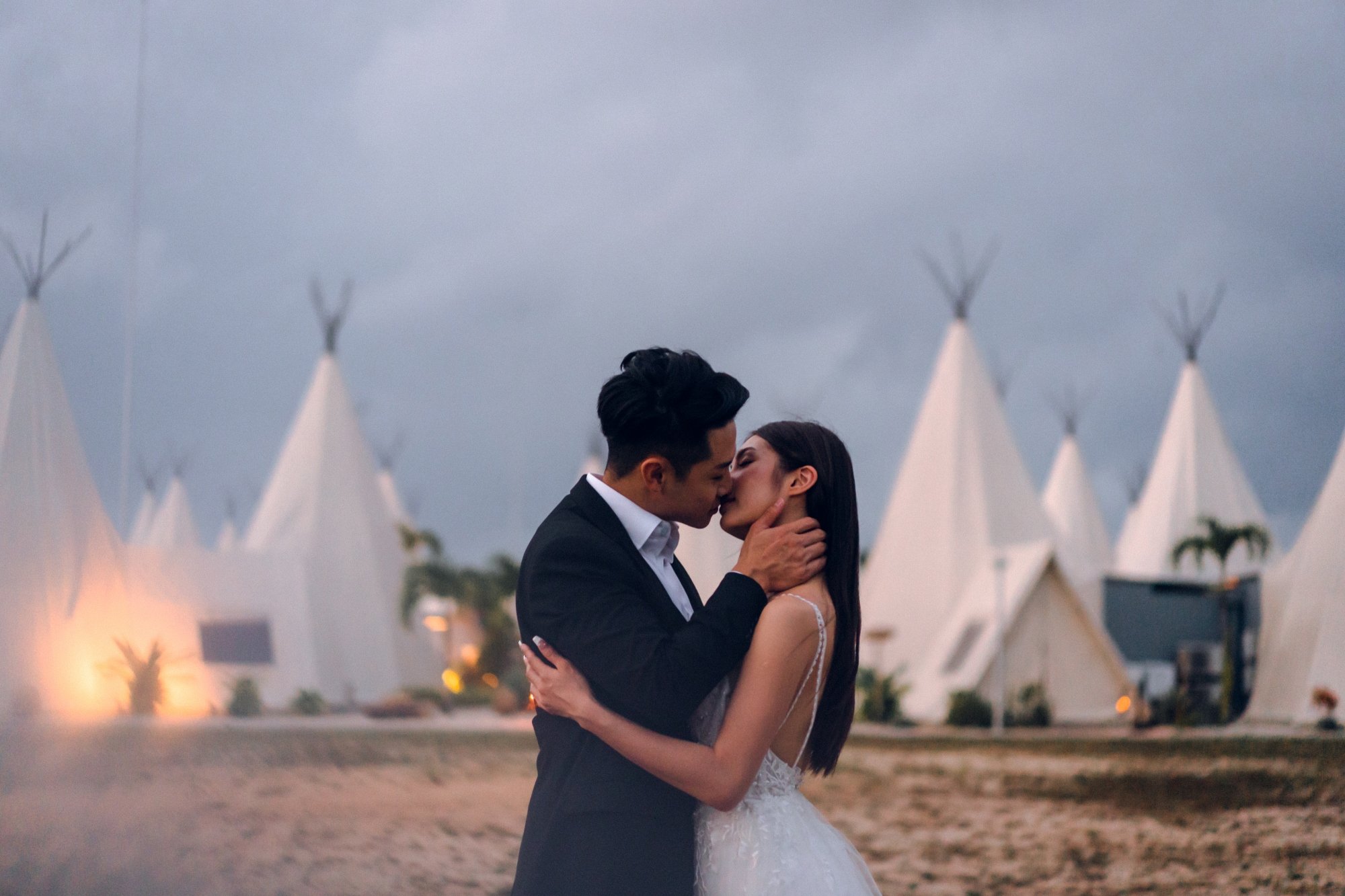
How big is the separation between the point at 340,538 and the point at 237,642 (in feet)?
11.6

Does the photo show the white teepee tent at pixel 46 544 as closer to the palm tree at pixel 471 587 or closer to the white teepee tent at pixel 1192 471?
the palm tree at pixel 471 587

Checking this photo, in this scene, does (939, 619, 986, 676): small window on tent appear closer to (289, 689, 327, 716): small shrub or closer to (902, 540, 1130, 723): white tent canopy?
(902, 540, 1130, 723): white tent canopy

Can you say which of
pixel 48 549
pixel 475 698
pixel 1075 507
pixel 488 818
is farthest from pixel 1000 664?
pixel 1075 507

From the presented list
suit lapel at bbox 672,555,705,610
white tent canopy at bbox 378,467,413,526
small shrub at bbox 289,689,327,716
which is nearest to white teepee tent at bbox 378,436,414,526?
white tent canopy at bbox 378,467,413,526

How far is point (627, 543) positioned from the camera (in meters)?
1.85

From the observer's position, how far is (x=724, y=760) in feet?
5.86

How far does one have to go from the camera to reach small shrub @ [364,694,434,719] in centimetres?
1659

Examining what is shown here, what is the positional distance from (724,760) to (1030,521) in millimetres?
20853

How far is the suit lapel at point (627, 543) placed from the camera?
A: 184cm

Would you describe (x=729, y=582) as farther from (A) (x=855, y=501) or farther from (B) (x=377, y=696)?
(B) (x=377, y=696)

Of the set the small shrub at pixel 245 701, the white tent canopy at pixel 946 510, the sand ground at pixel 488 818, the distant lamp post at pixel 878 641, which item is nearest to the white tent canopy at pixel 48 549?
the sand ground at pixel 488 818

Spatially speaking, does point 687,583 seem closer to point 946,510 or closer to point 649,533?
point 649,533

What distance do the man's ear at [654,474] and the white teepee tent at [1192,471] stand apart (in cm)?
2486

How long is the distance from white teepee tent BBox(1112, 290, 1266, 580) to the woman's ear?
24.7m
